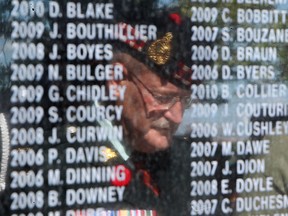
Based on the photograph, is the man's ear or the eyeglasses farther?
the eyeglasses

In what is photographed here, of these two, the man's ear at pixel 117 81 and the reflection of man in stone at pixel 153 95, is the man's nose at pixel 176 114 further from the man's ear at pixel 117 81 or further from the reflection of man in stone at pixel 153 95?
the man's ear at pixel 117 81

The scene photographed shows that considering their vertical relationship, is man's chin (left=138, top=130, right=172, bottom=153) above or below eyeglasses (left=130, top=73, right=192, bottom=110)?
below

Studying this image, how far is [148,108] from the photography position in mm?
2271

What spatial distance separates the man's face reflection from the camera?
221 cm

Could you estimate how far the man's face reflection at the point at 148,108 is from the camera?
2.21 m

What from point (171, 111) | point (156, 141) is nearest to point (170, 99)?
point (171, 111)

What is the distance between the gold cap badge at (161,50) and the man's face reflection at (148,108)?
0.04 meters

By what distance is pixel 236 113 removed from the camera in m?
2.35

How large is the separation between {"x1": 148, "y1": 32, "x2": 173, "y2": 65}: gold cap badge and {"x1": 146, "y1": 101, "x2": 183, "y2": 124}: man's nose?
0.14 meters

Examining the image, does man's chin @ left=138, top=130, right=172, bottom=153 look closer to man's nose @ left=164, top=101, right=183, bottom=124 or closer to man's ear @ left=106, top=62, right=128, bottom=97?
man's nose @ left=164, top=101, right=183, bottom=124

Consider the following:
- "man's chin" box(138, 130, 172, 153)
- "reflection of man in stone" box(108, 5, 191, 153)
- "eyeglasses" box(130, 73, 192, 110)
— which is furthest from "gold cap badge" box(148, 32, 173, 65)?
"man's chin" box(138, 130, 172, 153)

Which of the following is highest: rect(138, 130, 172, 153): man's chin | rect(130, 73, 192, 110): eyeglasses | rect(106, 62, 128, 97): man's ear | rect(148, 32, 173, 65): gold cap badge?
rect(148, 32, 173, 65): gold cap badge

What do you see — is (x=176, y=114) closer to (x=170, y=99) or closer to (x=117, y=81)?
(x=170, y=99)

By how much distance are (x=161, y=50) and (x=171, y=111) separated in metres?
0.20
